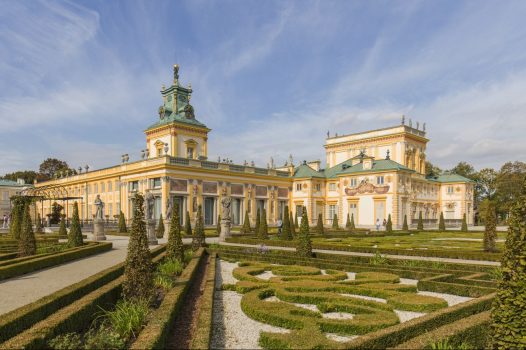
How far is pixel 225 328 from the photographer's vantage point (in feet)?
23.2

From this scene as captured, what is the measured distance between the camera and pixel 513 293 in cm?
505

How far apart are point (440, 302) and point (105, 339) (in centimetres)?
660

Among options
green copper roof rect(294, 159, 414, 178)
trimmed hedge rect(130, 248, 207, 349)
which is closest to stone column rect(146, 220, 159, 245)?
trimmed hedge rect(130, 248, 207, 349)

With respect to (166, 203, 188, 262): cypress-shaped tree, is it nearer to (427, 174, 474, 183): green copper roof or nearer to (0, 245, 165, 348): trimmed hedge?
(0, 245, 165, 348): trimmed hedge

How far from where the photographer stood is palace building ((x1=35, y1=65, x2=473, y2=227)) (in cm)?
3938

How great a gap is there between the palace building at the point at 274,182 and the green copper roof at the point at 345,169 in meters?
0.14

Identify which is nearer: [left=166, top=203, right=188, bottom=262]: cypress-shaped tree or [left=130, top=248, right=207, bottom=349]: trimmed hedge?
[left=130, top=248, right=207, bottom=349]: trimmed hedge

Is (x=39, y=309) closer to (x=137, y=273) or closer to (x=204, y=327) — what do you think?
(x=137, y=273)

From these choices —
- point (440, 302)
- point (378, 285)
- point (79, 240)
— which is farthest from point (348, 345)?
point (79, 240)

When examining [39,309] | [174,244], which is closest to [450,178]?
[174,244]

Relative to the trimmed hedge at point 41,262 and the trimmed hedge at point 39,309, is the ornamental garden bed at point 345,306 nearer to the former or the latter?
the trimmed hedge at point 39,309

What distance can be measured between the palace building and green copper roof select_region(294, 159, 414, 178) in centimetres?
14

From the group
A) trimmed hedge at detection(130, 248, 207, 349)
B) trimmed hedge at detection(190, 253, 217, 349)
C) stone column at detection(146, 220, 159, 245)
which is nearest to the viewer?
trimmed hedge at detection(130, 248, 207, 349)

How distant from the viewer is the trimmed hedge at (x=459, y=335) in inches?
220
